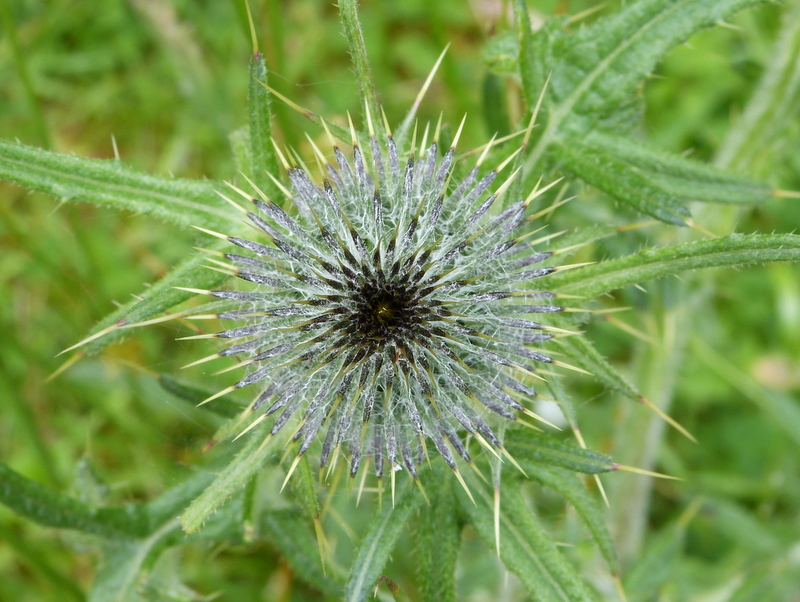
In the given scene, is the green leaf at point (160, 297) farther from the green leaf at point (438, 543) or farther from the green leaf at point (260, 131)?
the green leaf at point (438, 543)

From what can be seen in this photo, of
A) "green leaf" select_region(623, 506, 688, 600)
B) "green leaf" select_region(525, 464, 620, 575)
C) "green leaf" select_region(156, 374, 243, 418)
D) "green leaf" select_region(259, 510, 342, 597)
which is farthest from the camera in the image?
"green leaf" select_region(623, 506, 688, 600)

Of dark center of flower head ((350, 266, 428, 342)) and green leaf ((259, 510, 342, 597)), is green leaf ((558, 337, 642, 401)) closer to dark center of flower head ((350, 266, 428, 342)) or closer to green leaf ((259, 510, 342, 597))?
dark center of flower head ((350, 266, 428, 342))

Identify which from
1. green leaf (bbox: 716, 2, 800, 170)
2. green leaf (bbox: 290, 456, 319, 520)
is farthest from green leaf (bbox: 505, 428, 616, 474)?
green leaf (bbox: 716, 2, 800, 170)

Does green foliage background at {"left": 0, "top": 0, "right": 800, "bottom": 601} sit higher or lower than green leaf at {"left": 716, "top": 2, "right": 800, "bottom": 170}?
lower

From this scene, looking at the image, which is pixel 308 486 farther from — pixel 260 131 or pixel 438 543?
pixel 260 131

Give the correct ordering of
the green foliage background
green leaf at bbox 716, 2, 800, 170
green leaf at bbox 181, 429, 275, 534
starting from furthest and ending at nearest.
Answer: the green foliage background, green leaf at bbox 716, 2, 800, 170, green leaf at bbox 181, 429, 275, 534

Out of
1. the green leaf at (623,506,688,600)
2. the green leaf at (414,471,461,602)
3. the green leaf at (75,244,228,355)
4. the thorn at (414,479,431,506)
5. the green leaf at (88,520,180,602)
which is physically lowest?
the green leaf at (623,506,688,600)

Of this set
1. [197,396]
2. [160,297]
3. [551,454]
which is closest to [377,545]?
[551,454]
